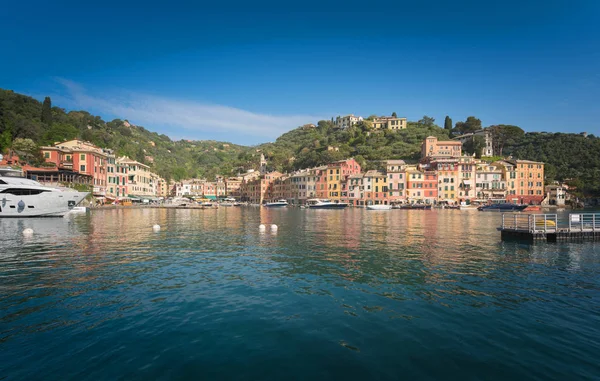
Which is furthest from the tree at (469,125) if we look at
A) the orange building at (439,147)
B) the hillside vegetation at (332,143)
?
the orange building at (439,147)

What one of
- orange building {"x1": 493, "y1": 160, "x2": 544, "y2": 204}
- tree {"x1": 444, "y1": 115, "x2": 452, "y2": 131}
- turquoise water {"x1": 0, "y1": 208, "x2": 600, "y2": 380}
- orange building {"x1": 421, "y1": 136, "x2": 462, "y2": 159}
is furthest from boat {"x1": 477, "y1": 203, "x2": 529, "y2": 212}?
tree {"x1": 444, "y1": 115, "x2": 452, "y2": 131}

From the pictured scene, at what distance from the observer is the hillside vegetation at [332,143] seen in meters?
79.9

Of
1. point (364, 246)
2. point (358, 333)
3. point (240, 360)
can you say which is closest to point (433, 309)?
point (358, 333)

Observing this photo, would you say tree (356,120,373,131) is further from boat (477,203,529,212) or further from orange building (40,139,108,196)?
orange building (40,139,108,196)

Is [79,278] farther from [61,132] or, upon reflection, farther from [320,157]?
[320,157]

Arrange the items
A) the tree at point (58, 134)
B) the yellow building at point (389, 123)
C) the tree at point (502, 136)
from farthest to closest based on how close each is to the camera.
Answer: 1. the yellow building at point (389, 123)
2. the tree at point (502, 136)
3. the tree at point (58, 134)

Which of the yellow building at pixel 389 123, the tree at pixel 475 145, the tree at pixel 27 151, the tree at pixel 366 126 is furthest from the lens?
the yellow building at pixel 389 123

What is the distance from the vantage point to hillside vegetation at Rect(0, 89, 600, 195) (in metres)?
79.9

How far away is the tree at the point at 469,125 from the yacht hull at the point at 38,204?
149m

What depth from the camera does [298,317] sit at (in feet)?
29.7

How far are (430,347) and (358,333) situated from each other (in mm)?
1639

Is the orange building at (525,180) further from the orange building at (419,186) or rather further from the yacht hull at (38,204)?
the yacht hull at (38,204)

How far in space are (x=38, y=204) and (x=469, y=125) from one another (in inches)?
6081

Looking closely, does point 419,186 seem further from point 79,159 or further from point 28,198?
point 28,198
